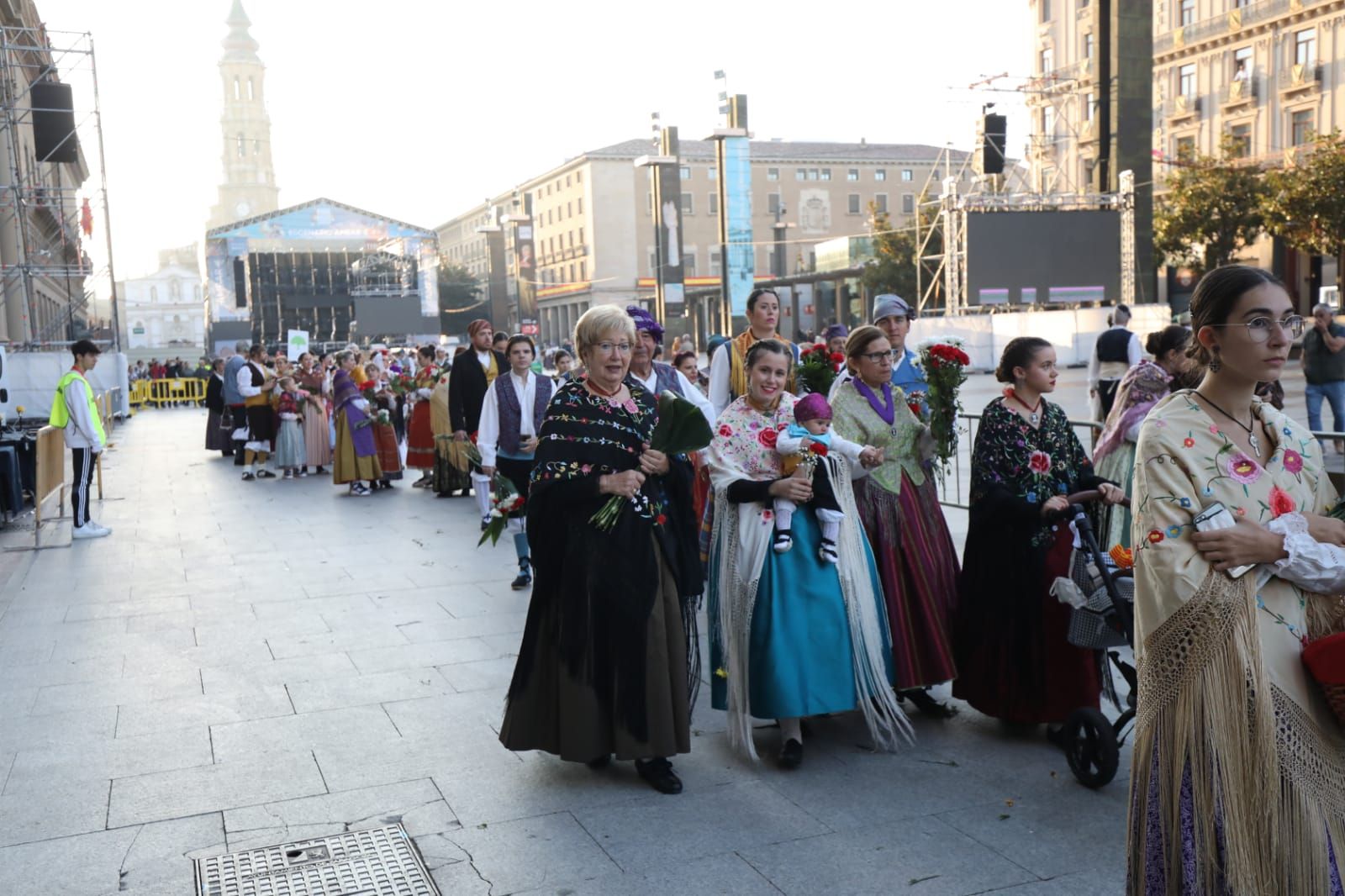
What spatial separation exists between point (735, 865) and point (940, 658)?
5.44ft

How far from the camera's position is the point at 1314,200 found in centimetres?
3316

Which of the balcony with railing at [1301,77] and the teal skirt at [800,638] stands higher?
the balcony with railing at [1301,77]

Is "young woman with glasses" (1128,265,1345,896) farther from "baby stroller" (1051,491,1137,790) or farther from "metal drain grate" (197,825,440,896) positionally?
"metal drain grate" (197,825,440,896)

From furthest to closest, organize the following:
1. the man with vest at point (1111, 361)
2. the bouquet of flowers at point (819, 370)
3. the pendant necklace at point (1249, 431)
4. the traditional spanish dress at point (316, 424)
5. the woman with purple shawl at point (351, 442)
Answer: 1. the traditional spanish dress at point (316, 424)
2. the woman with purple shawl at point (351, 442)
3. the man with vest at point (1111, 361)
4. the bouquet of flowers at point (819, 370)
5. the pendant necklace at point (1249, 431)

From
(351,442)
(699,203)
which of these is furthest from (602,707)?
(699,203)

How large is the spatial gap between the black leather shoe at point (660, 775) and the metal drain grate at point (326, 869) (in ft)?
3.13

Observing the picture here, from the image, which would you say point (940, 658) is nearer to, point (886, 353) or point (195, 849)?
point (886, 353)

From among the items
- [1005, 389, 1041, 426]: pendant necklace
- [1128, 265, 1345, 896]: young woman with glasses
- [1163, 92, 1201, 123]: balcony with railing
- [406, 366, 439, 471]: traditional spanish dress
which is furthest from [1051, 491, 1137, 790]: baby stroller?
[1163, 92, 1201, 123]: balcony with railing

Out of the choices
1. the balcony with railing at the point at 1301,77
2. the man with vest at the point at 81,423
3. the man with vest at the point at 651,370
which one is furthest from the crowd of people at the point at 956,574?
the balcony with railing at the point at 1301,77

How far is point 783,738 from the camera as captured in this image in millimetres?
4719

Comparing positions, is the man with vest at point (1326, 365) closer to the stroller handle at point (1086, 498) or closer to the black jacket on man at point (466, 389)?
the black jacket on man at point (466, 389)

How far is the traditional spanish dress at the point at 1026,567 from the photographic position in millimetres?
4617

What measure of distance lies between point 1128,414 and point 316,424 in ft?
42.4

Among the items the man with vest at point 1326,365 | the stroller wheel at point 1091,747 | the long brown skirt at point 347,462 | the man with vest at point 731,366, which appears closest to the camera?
the stroller wheel at point 1091,747
